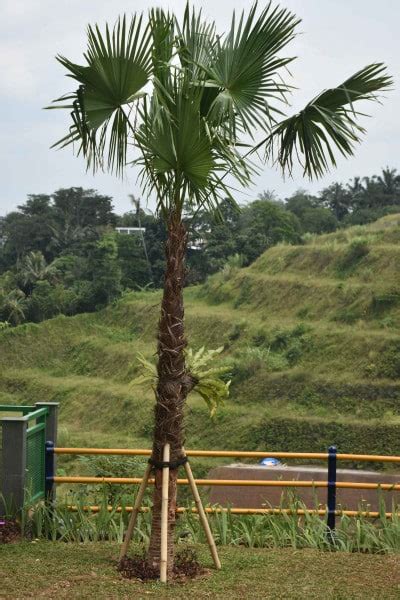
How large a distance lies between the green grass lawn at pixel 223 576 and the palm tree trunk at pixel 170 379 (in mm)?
362

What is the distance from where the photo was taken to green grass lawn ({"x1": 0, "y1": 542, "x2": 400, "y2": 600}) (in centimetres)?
536

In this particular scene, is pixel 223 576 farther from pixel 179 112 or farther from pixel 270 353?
pixel 270 353

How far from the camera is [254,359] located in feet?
113

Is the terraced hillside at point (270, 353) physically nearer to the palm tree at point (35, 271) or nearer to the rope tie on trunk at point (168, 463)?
the palm tree at point (35, 271)

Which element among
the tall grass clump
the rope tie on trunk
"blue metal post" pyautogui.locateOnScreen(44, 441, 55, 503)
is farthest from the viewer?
"blue metal post" pyautogui.locateOnScreen(44, 441, 55, 503)

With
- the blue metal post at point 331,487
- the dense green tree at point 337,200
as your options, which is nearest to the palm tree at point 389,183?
the dense green tree at point 337,200

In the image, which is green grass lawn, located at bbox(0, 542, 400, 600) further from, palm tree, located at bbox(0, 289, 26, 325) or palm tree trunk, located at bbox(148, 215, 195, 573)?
palm tree, located at bbox(0, 289, 26, 325)

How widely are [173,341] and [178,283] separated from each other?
35cm

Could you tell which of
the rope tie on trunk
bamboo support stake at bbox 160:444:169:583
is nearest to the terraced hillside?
the rope tie on trunk

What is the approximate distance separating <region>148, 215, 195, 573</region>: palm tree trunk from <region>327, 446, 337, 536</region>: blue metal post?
1417 mm

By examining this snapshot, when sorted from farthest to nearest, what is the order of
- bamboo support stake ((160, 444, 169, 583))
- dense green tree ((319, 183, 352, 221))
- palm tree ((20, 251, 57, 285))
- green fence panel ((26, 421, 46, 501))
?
1. dense green tree ((319, 183, 352, 221))
2. palm tree ((20, 251, 57, 285))
3. green fence panel ((26, 421, 46, 501))
4. bamboo support stake ((160, 444, 169, 583))

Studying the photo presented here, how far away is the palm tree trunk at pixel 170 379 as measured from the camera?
5734 millimetres

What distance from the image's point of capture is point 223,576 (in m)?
5.76

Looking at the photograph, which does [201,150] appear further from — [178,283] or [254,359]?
[254,359]
